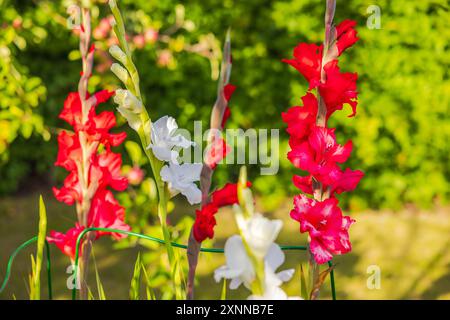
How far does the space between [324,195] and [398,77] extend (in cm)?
363

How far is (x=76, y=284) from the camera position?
4.81 ft

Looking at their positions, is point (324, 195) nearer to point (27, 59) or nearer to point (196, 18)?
point (196, 18)

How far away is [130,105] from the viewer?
108 centimetres

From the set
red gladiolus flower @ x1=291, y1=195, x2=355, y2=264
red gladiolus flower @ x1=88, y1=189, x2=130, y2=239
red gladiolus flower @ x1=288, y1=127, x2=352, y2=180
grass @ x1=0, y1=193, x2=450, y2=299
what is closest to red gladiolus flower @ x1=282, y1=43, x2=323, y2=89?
red gladiolus flower @ x1=288, y1=127, x2=352, y2=180

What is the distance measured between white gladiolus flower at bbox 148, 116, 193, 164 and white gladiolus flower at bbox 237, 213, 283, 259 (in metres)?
0.25

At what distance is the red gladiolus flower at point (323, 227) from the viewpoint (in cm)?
113

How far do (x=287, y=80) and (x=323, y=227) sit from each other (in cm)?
376

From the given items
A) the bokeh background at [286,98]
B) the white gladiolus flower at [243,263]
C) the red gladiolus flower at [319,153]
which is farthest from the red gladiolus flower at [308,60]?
the bokeh background at [286,98]

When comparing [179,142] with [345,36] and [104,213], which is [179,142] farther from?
[104,213]

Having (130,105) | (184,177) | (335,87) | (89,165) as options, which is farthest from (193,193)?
(89,165)

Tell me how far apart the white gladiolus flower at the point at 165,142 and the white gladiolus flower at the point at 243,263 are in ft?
0.77

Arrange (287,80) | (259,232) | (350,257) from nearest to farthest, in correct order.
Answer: (259,232), (350,257), (287,80)

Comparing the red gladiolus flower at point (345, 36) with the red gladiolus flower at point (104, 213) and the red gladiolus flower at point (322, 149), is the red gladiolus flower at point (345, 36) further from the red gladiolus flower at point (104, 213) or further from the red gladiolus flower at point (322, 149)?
the red gladiolus flower at point (104, 213)
